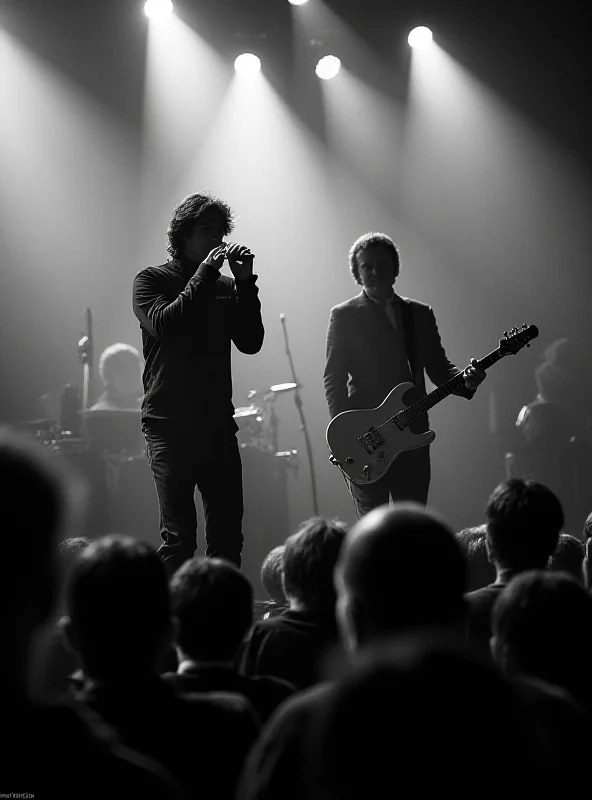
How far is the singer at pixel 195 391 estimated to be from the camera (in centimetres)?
380

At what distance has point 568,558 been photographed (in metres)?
3.59

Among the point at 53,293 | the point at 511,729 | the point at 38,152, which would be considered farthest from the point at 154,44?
the point at 511,729

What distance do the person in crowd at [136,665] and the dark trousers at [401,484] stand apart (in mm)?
3112

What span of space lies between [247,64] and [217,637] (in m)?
8.34

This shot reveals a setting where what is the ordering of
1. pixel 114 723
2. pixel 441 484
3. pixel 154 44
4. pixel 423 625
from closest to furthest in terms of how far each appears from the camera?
pixel 423 625
pixel 114 723
pixel 154 44
pixel 441 484

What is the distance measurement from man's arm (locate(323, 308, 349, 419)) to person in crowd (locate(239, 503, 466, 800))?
3362mm

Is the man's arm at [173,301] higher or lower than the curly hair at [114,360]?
lower

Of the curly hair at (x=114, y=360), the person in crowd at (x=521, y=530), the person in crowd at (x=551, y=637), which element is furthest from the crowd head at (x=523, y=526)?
the curly hair at (x=114, y=360)

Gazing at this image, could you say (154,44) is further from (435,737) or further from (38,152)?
(435,737)

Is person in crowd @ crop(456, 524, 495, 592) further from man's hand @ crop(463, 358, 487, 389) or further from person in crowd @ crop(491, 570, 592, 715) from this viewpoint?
person in crowd @ crop(491, 570, 592, 715)

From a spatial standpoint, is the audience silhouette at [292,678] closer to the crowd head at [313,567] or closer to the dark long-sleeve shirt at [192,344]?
the crowd head at [313,567]

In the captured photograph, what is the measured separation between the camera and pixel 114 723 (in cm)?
152

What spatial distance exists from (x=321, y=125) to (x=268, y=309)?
207 cm

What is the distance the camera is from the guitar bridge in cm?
471
